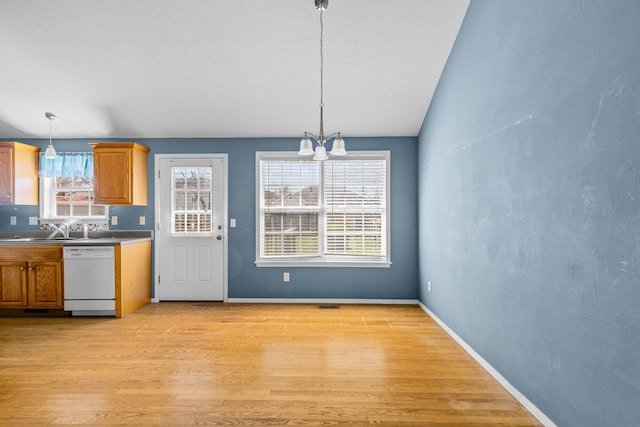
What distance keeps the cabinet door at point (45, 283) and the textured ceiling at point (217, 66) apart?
1.84 m

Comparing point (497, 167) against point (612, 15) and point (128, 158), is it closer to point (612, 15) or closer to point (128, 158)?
point (612, 15)

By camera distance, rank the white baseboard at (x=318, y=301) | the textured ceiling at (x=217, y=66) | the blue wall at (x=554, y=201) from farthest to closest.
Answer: the white baseboard at (x=318, y=301) < the textured ceiling at (x=217, y=66) < the blue wall at (x=554, y=201)

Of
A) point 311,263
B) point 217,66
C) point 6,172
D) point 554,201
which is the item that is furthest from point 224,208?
point 554,201

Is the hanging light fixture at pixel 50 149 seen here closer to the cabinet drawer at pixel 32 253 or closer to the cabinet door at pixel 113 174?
the cabinet door at pixel 113 174

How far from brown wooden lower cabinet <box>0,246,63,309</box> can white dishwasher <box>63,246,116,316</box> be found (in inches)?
4.4

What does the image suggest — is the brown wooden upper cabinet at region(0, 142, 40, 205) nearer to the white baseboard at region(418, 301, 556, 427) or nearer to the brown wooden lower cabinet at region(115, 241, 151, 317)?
the brown wooden lower cabinet at region(115, 241, 151, 317)

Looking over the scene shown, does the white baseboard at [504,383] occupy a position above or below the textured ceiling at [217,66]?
below

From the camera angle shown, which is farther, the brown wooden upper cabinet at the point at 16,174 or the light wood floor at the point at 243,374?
the brown wooden upper cabinet at the point at 16,174

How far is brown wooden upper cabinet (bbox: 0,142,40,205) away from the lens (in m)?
4.64

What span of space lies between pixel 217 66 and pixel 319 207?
85.6 inches

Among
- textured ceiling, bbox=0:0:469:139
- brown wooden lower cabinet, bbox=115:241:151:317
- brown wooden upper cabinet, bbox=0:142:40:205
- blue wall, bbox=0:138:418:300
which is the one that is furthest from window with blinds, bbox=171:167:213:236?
brown wooden upper cabinet, bbox=0:142:40:205

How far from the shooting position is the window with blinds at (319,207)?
4.99m

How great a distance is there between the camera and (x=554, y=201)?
6.46ft

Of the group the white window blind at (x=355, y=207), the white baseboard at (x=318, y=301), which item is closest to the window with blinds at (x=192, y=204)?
the white baseboard at (x=318, y=301)
